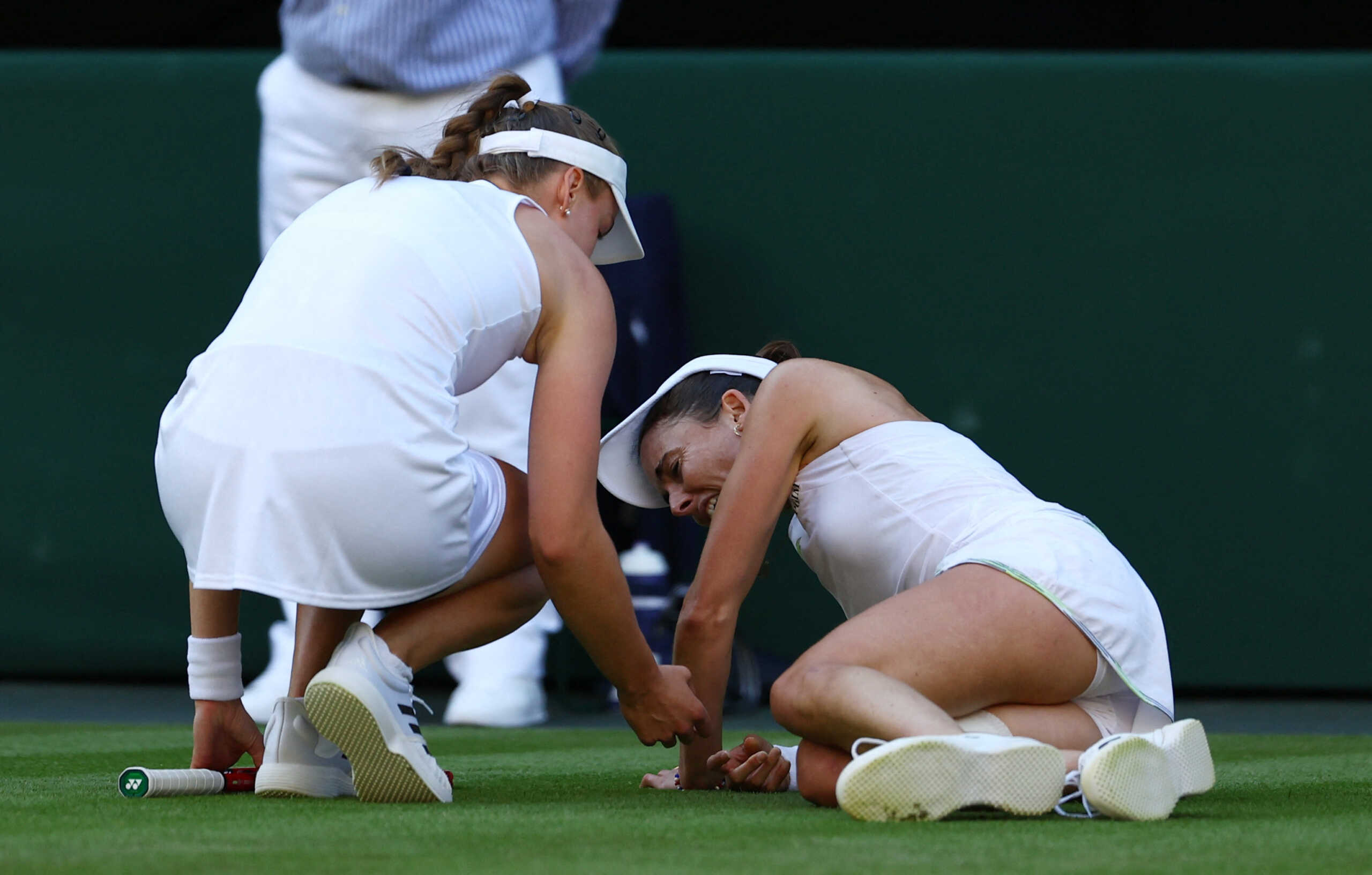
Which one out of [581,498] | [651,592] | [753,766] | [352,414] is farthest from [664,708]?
[651,592]

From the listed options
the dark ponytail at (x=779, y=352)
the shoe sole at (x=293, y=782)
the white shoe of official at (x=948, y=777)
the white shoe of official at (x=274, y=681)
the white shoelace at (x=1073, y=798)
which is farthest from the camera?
the white shoe of official at (x=274, y=681)

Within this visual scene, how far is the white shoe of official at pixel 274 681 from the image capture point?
3.33 m

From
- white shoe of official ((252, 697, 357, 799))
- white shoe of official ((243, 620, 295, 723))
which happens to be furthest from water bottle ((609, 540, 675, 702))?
white shoe of official ((252, 697, 357, 799))

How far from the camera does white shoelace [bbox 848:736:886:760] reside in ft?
5.52

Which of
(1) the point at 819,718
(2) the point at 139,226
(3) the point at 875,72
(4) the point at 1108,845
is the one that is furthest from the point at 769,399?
(2) the point at 139,226

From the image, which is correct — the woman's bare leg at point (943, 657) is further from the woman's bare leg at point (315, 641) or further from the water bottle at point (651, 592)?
the water bottle at point (651, 592)

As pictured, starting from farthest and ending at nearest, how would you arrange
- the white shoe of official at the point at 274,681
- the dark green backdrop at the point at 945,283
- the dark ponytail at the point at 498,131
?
the dark green backdrop at the point at 945,283 → the white shoe of official at the point at 274,681 → the dark ponytail at the point at 498,131

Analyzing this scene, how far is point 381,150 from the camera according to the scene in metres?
3.47

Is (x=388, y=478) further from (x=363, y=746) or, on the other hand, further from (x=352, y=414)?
(x=363, y=746)

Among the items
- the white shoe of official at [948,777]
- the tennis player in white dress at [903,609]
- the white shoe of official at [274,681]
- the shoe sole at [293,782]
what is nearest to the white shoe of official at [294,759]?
the shoe sole at [293,782]

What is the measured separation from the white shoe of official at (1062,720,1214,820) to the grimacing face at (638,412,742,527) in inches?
26.7

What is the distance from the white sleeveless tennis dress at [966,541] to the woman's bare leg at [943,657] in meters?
0.03

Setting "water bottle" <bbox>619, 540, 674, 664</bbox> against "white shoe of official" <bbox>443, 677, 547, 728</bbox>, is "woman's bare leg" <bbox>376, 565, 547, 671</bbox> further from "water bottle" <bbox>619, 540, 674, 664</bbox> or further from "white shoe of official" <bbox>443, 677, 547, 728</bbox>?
"water bottle" <bbox>619, 540, 674, 664</bbox>

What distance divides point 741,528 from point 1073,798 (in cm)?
53
